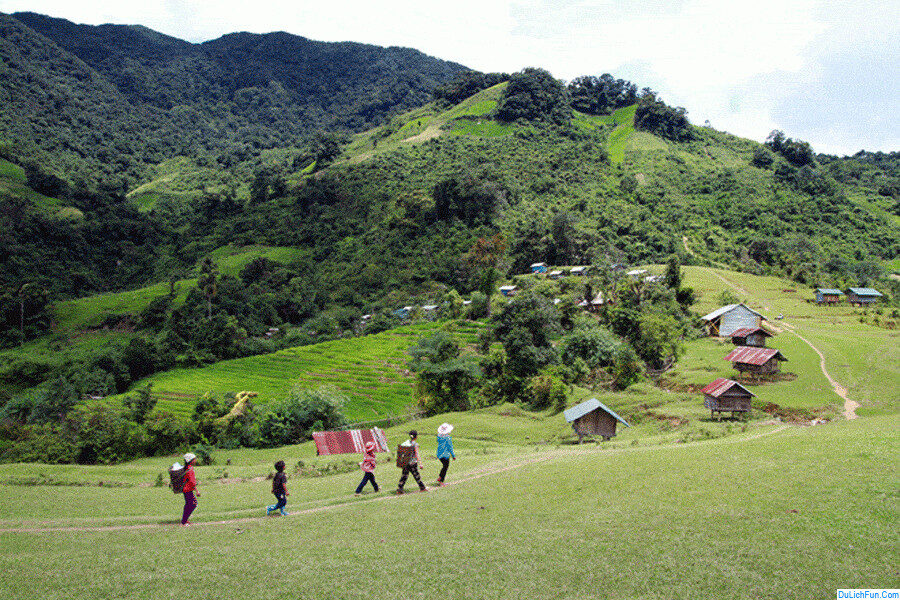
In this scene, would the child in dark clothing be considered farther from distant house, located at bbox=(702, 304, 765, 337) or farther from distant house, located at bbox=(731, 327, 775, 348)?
distant house, located at bbox=(702, 304, 765, 337)

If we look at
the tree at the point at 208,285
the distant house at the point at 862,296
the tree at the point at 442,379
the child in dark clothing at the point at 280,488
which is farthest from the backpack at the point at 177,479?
the distant house at the point at 862,296

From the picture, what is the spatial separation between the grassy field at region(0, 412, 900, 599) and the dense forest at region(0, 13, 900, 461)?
23.5 m

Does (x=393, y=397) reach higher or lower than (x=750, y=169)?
lower

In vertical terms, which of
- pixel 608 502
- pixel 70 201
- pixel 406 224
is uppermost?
pixel 70 201

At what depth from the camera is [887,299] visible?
64438mm

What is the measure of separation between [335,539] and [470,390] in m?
34.1

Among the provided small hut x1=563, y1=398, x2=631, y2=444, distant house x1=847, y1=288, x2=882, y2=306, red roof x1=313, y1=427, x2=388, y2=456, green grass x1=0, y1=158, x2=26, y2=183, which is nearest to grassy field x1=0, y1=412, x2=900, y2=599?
small hut x1=563, y1=398, x2=631, y2=444

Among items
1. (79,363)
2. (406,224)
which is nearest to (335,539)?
(79,363)

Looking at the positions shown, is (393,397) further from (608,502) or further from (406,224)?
(406,224)

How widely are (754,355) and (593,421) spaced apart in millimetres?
16772

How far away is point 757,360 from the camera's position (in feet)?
120

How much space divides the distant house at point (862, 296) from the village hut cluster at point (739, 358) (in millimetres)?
16584

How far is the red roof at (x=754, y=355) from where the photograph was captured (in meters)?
36.7

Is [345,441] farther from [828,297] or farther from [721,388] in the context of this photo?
[828,297]
